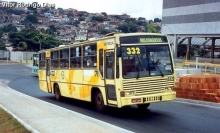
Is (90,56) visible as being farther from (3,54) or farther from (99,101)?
(3,54)

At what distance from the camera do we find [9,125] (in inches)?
470

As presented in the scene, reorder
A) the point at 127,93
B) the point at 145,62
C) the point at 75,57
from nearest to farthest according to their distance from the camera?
the point at 127,93 < the point at 145,62 < the point at 75,57

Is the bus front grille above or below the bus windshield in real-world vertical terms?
below

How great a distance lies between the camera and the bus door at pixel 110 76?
541 inches

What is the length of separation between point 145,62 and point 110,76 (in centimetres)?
137

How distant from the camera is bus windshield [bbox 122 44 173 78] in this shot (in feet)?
44.0

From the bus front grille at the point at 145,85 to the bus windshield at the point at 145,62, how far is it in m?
0.21

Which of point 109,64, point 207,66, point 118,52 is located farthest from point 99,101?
point 207,66

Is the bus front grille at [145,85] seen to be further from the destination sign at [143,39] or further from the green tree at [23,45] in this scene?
the green tree at [23,45]

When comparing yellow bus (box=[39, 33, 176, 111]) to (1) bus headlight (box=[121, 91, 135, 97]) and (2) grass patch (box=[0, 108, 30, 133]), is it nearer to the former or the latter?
(1) bus headlight (box=[121, 91, 135, 97])

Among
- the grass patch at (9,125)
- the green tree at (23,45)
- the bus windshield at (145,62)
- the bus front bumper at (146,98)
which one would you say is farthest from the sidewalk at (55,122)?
the green tree at (23,45)

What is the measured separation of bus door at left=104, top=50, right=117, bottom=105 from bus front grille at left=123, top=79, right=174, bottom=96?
0.64 m

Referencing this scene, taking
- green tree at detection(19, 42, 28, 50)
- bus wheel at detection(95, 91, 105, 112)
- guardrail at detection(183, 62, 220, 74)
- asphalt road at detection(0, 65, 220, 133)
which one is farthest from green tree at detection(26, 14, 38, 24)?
bus wheel at detection(95, 91, 105, 112)

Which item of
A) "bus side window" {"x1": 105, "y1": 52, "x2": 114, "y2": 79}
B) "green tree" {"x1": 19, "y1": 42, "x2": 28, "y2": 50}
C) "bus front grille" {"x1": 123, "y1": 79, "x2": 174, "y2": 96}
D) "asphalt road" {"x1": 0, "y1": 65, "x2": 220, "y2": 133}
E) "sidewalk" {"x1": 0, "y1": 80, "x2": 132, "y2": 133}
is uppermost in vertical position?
"green tree" {"x1": 19, "y1": 42, "x2": 28, "y2": 50}
